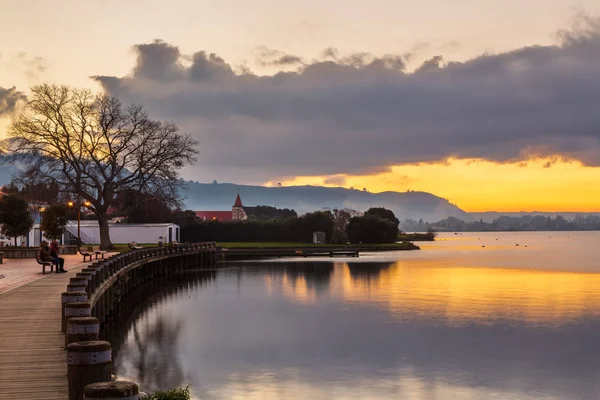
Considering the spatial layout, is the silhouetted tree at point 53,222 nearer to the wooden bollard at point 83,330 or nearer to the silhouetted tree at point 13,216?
the silhouetted tree at point 13,216

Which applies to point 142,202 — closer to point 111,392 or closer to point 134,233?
point 134,233

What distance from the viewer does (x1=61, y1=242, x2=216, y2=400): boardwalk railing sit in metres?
10.1

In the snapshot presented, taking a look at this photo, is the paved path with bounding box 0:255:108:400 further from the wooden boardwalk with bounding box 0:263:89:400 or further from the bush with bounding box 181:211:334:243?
the bush with bounding box 181:211:334:243

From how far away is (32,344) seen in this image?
1727 centimetres

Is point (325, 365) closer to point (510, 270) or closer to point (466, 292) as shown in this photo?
point (466, 292)

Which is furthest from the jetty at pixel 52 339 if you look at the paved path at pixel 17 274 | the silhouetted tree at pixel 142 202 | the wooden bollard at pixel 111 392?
the silhouetted tree at pixel 142 202

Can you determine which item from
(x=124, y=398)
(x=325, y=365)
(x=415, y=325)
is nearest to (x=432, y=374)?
(x=325, y=365)

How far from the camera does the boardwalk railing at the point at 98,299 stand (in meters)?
10.1

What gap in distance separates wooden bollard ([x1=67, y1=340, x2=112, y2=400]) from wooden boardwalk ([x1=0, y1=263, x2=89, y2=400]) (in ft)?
9.20

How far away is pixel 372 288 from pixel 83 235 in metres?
54.7

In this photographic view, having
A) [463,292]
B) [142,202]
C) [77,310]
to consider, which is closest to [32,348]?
[77,310]

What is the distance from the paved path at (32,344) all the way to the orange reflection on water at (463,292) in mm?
21188

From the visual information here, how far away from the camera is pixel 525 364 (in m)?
27.4

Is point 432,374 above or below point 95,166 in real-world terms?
below
